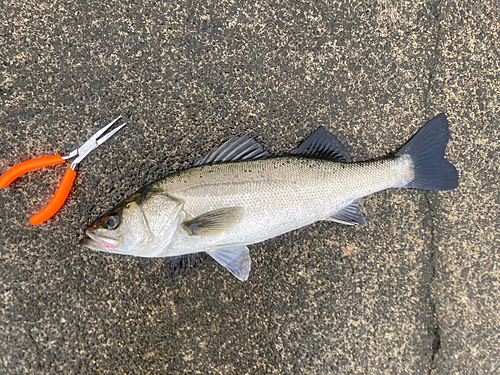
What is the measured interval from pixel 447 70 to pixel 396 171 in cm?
90

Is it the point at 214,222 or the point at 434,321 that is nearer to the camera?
the point at 214,222

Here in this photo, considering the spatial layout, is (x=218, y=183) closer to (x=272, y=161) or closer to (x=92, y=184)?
(x=272, y=161)

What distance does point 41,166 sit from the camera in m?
2.09

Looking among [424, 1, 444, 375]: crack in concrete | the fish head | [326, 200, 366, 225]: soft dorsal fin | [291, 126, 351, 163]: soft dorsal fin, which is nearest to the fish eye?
the fish head

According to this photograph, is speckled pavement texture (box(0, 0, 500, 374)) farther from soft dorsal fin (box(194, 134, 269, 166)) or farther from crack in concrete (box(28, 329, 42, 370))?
soft dorsal fin (box(194, 134, 269, 166))

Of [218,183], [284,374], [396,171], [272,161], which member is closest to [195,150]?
[218,183]

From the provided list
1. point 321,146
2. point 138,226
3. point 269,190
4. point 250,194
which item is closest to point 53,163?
point 138,226

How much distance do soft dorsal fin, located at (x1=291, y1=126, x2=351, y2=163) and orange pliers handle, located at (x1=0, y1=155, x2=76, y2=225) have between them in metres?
1.50

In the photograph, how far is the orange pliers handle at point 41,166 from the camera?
2.07 meters

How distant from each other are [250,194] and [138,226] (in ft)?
2.29

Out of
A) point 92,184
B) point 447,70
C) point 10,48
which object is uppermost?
point 10,48

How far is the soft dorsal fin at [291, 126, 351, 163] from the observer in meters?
2.21

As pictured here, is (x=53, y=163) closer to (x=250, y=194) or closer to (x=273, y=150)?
(x=250, y=194)

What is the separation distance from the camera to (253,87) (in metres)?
2.31
